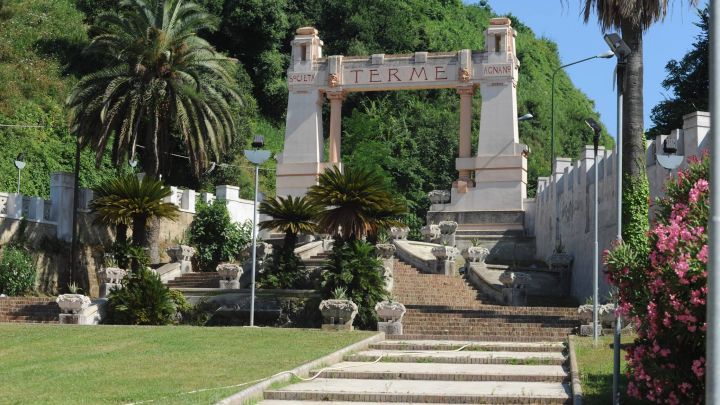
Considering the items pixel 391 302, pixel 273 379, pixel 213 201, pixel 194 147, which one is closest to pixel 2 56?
pixel 213 201

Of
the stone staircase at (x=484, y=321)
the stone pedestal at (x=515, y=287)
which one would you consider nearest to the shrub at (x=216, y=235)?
the stone staircase at (x=484, y=321)

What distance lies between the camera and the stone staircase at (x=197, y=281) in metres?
34.1

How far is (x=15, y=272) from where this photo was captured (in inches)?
Result: 1312

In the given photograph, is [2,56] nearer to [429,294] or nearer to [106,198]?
[106,198]

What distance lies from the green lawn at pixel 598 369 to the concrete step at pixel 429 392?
1.27 ft

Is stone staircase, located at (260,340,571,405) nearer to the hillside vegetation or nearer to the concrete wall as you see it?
the concrete wall

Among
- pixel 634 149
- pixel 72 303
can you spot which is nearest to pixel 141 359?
pixel 72 303

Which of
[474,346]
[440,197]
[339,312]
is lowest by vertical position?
[474,346]

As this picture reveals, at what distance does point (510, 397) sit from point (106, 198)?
20124 millimetres

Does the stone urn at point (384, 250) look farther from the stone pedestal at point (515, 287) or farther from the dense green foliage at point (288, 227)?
the stone pedestal at point (515, 287)

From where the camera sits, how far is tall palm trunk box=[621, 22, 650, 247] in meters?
25.0

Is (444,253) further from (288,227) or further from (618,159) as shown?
(618,159)

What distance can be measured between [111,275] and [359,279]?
7767 mm

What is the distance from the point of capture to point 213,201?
139 ft
